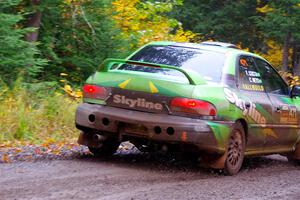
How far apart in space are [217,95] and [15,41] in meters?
5.92

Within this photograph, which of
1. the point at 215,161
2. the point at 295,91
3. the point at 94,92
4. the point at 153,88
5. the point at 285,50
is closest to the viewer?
the point at 153,88

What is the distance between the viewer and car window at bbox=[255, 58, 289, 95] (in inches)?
329

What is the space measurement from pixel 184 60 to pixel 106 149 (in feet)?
5.32

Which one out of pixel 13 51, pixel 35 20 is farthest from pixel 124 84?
pixel 35 20

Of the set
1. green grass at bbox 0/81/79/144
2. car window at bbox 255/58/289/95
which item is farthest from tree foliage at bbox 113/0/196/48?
car window at bbox 255/58/289/95

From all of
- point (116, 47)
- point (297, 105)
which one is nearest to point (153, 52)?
point (297, 105)

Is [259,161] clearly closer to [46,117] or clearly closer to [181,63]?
[181,63]

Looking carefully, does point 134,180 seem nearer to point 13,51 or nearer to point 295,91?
point 295,91

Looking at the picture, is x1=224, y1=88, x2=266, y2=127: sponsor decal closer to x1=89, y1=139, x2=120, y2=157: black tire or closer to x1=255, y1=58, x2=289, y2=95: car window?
x1=255, y1=58, x2=289, y2=95: car window

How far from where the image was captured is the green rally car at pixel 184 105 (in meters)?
6.71

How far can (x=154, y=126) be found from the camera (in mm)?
6699

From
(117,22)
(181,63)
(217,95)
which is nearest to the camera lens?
(217,95)

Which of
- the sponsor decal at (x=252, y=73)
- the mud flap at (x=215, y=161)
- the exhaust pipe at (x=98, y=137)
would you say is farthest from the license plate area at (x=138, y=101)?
the sponsor decal at (x=252, y=73)

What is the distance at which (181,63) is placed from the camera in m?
7.47
